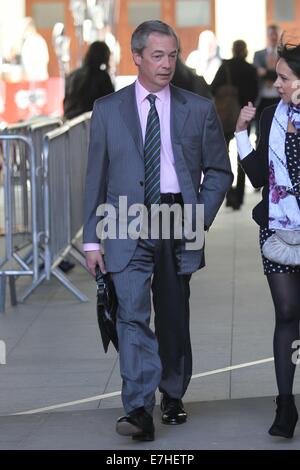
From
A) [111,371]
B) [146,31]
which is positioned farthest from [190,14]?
[146,31]

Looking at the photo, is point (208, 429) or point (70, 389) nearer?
point (208, 429)

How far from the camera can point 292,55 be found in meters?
5.92

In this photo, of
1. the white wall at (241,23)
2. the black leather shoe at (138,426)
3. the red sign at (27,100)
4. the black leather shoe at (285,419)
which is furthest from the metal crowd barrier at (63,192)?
the white wall at (241,23)

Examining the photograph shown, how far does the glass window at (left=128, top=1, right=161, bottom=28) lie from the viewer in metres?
36.0

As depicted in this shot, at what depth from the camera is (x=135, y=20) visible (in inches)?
1427

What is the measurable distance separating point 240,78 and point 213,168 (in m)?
9.05

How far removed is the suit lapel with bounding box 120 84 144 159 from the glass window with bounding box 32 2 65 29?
30.4 m

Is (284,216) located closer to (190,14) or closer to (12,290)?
(12,290)

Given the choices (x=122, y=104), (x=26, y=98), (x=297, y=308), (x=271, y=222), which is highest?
(x=122, y=104)
